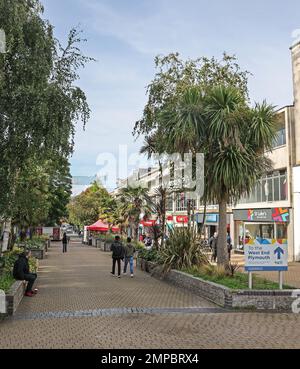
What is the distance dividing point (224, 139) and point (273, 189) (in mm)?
17753

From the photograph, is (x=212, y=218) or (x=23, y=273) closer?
(x=23, y=273)

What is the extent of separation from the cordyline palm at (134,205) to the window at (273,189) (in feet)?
28.1

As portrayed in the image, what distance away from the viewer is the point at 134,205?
120 feet

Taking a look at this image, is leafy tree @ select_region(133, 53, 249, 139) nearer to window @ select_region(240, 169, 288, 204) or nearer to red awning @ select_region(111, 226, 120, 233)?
window @ select_region(240, 169, 288, 204)

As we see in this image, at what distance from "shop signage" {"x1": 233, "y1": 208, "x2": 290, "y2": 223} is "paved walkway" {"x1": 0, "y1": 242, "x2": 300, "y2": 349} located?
55.6 feet

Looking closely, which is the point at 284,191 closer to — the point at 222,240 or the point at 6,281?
the point at 222,240

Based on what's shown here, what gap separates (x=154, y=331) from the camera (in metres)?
8.71

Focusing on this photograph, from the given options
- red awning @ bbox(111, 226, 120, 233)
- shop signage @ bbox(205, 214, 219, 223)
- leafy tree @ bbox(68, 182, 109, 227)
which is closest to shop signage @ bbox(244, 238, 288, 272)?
shop signage @ bbox(205, 214, 219, 223)

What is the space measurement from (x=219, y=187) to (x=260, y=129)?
2263 mm

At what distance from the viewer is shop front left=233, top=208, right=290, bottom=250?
98.8 ft

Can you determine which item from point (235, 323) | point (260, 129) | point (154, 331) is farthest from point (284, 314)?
point (260, 129)

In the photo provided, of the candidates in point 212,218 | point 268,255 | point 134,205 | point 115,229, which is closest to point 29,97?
point 268,255

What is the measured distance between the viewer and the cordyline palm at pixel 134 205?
120 ft
